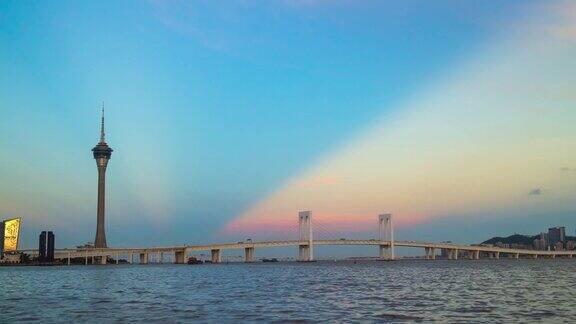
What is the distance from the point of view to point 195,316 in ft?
90.1

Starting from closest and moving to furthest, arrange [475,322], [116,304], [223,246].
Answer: [475,322] < [116,304] < [223,246]

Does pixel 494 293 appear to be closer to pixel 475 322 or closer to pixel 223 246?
pixel 475 322

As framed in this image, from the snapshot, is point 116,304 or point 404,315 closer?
point 404,315

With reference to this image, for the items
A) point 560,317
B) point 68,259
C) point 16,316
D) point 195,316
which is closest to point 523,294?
point 560,317

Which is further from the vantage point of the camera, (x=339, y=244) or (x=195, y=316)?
(x=339, y=244)

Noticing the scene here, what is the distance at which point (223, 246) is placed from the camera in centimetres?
19538

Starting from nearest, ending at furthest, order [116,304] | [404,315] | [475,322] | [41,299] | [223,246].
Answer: [475,322], [404,315], [116,304], [41,299], [223,246]

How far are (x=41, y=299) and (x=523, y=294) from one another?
31427 millimetres

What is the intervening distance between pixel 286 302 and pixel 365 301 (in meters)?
4.57

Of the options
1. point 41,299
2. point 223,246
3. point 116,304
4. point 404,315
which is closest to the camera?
point 404,315

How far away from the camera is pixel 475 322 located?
24406 mm

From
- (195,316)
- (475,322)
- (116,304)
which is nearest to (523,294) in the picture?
(475,322)

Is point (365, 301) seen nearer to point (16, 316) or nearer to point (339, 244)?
point (16, 316)

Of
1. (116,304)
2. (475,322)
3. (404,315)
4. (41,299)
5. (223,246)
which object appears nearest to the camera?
(475,322)
